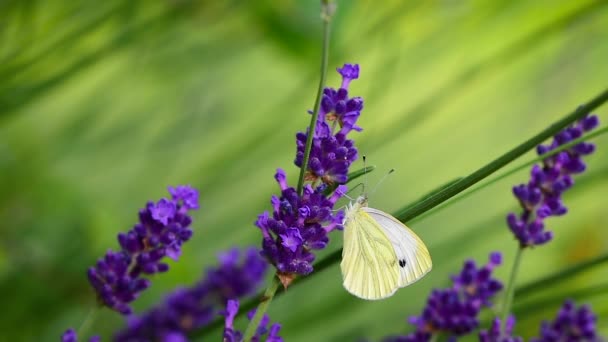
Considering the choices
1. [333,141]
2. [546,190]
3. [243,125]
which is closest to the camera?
[333,141]

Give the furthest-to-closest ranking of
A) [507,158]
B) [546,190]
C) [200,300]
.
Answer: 1. [200,300]
2. [546,190]
3. [507,158]

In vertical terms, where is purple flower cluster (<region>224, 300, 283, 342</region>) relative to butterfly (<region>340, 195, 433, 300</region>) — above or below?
below

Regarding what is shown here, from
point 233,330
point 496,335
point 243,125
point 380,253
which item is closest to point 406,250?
point 380,253

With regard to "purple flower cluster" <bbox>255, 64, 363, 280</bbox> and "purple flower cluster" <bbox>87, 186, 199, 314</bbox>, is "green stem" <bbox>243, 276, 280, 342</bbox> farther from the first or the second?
"purple flower cluster" <bbox>87, 186, 199, 314</bbox>

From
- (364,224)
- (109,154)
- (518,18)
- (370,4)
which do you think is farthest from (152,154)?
(518,18)

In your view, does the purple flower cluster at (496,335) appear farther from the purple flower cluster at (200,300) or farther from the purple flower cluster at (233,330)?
the purple flower cluster at (200,300)

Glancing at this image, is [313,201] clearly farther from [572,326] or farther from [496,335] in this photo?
[572,326]

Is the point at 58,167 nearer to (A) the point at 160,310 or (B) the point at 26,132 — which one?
(B) the point at 26,132

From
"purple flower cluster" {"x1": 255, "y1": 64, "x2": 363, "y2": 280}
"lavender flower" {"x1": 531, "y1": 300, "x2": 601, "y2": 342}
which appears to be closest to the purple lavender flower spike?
"purple flower cluster" {"x1": 255, "y1": 64, "x2": 363, "y2": 280}
